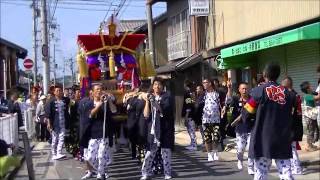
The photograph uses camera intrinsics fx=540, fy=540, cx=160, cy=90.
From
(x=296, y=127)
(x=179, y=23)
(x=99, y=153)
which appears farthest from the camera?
(x=179, y=23)

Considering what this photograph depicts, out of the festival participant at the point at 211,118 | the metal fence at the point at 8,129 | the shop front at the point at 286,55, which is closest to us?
the festival participant at the point at 211,118

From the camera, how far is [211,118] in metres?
11.9

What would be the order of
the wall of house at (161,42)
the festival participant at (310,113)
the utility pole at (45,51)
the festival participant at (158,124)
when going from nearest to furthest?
the festival participant at (158,124)
the festival participant at (310,113)
the utility pole at (45,51)
the wall of house at (161,42)

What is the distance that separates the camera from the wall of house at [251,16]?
46.3ft

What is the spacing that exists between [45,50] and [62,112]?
8.17m

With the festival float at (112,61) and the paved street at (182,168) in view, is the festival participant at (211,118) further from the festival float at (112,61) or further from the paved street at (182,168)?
the festival float at (112,61)

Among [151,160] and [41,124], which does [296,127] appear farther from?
[41,124]

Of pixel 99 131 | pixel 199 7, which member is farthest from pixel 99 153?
pixel 199 7

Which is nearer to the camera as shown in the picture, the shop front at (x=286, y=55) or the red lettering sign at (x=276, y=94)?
the red lettering sign at (x=276, y=94)

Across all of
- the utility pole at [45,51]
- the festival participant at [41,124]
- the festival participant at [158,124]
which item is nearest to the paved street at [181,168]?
the festival participant at [158,124]

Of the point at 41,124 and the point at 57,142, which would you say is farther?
the point at 41,124

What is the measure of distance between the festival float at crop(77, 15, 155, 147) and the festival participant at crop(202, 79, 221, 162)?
2.28m

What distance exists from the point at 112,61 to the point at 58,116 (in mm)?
1910

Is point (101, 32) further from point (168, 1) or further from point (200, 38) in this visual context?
A: point (168, 1)
